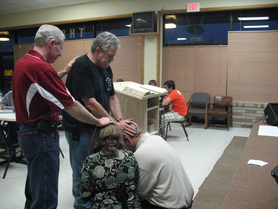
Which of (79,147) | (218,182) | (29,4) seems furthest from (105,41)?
(29,4)

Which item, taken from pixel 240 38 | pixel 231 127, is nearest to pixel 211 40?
pixel 240 38

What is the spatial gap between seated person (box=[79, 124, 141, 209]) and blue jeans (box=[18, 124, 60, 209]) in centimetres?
46

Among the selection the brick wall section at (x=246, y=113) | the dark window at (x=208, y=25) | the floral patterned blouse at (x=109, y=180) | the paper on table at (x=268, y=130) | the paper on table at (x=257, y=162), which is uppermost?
the dark window at (x=208, y=25)

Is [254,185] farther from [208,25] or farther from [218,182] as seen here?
[208,25]

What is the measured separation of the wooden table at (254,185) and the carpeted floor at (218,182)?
2.45 ft

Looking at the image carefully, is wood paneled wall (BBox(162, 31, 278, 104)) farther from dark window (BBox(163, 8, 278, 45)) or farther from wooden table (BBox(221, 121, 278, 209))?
wooden table (BBox(221, 121, 278, 209))

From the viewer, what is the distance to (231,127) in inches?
286

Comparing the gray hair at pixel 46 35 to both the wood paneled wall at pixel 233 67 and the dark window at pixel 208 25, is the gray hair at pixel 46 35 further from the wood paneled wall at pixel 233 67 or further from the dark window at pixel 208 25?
the dark window at pixel 208 25

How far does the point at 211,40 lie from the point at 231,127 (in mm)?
2314

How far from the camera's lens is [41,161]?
1888 millimetres

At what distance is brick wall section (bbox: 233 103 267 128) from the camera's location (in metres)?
7.06

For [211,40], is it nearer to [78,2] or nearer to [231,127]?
[231,127]

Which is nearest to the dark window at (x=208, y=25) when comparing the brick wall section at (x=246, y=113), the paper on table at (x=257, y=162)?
the brick wall section at (x=246, y=113)

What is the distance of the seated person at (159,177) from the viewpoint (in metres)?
1.62
